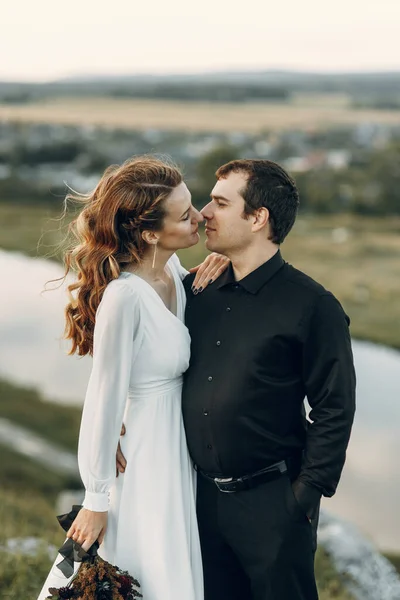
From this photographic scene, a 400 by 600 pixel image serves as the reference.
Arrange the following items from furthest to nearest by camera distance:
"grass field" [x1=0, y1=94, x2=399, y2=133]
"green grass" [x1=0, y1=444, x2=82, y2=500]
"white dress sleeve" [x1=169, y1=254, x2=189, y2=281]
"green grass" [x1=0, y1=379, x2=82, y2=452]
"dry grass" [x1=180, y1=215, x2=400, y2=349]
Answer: "grass field" [x1=0, y1=94, x2=399, y2=133] < "dry grass" [x1=180, y1=215, x2=400, y2=349] < "green grass" [x1=0, y1=379, x2=82, y2=452] < "green grass" [x1=0, y1=444, x2=82, y2=500] < "white dress sleeve" [x1=169, y1=254, x2=189, y2=281]

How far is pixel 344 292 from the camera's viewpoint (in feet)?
53.7

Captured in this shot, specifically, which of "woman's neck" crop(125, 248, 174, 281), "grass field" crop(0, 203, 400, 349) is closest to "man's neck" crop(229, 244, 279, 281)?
"woman's neck" crop(125, 248, 174, 281)

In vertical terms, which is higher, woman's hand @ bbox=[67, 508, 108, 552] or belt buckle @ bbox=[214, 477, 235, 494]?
belt buckle @ bbox=[214, 477, 235, 494]

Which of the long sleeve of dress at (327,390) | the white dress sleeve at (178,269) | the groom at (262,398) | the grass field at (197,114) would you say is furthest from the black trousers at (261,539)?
the grass field at (197,114)

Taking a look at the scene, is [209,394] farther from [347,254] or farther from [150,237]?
[347,254]

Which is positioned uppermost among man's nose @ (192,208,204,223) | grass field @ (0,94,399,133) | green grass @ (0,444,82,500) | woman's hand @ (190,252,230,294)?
man's nose @ (192,208,204,223)

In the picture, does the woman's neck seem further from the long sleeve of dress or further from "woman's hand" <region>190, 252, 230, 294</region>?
the long sleeve of dress

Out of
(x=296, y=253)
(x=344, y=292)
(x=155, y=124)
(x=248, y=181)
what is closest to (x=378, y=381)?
(x=344, y=292)

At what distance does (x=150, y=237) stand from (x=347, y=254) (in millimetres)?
16910

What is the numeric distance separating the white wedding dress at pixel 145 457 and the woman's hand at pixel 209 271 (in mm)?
202

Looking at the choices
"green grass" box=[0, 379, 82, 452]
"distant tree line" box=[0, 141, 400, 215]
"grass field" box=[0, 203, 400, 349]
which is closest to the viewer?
"green grass" box=[0, 379, 82, 452]

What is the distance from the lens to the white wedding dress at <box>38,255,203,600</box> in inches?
105

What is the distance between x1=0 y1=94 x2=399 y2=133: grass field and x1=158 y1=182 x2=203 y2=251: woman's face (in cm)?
2382

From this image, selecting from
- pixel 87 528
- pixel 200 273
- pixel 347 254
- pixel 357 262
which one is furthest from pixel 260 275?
pixel 347 254
